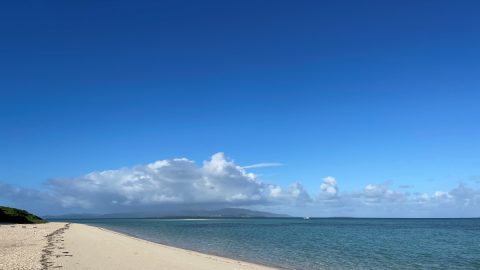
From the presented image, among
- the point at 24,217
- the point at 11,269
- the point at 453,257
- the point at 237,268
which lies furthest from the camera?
the point at 24,217

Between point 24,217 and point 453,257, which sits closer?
point 453,257

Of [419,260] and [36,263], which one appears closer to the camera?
[36,263]

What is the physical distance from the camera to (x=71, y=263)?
83.8 ft

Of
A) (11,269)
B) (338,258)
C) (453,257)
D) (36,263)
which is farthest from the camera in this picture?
(453,257)

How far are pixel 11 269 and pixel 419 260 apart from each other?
38.2 meters

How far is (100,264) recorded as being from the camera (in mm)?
26078

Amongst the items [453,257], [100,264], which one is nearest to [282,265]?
[100,264]

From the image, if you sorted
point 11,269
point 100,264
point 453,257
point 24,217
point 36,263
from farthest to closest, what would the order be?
point 24,217 → point 453,257 → point 100,264 → point 36,263 → point 11,269

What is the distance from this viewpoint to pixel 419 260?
43.3 m

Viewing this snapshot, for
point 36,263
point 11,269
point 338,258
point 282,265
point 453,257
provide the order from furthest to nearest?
point 453,257 → point 338,258 → point 282,265 → point 36,263 → point 11,269

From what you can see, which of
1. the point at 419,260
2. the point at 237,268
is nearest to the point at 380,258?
the point at 419,260

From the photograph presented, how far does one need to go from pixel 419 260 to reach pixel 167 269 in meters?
29.6

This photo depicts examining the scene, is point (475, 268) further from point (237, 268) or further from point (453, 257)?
point (237, 268)

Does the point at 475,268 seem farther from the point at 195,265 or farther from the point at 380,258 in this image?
the point at 195,265
